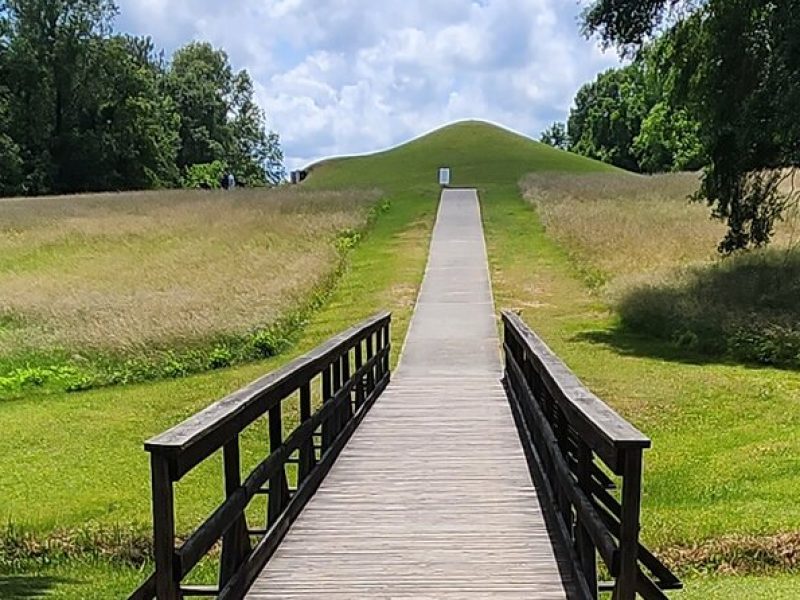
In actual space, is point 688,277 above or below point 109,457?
above

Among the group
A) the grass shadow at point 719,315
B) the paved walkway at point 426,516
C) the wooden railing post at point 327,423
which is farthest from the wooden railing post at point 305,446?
the grass shadow at point 719,315

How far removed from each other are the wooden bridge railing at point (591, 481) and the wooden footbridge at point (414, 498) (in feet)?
0.03

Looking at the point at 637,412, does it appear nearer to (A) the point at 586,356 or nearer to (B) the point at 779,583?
(A) the point at 586,356

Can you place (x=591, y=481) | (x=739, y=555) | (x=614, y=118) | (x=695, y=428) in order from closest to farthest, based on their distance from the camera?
(x=591, y=481)
(x=739, y=555)
(x=695, y=428)
(x=614, y=118)

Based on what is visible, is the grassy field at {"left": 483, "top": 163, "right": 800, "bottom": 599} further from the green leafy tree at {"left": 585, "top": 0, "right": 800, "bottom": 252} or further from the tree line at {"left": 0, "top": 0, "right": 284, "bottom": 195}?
the tree line at {"left": 0, "top": 0, "right": 284, "bottom": 195}

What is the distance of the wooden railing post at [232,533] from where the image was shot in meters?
4.38

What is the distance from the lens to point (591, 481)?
15.5 feet

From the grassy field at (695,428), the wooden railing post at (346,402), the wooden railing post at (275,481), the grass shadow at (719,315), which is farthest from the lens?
the grass shadow at (719,315)

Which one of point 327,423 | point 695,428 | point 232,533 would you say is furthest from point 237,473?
point 695,428

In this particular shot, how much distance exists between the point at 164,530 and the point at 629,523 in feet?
5.55

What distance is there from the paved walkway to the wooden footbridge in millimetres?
14

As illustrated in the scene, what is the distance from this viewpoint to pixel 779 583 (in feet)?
20.6

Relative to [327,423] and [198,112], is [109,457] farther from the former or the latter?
[198,112]

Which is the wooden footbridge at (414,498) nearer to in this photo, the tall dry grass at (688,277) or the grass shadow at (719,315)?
the grass shadow at (719,315)
